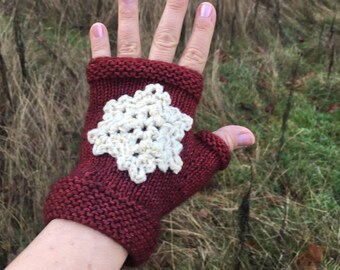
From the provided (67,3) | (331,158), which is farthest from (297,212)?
(67,3)

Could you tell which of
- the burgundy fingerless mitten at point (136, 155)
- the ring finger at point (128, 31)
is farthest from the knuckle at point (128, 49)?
the burgundy fingerless mitten at point (136, 155)

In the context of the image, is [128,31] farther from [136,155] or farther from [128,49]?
[136,155]

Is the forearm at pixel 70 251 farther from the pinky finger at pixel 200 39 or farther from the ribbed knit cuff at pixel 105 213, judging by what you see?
the pinky finger at pixel 200 39

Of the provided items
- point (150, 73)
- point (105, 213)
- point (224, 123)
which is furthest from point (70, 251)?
point (224, 123)

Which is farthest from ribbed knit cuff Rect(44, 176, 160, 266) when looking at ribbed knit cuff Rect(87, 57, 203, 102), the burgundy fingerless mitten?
ribbed knit cuff Rect(87, 57, 203, 102)

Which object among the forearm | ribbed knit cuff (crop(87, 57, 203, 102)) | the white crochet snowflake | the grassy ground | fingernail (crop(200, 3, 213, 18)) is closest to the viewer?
the forearm

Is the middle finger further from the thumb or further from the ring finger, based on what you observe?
the thumb
